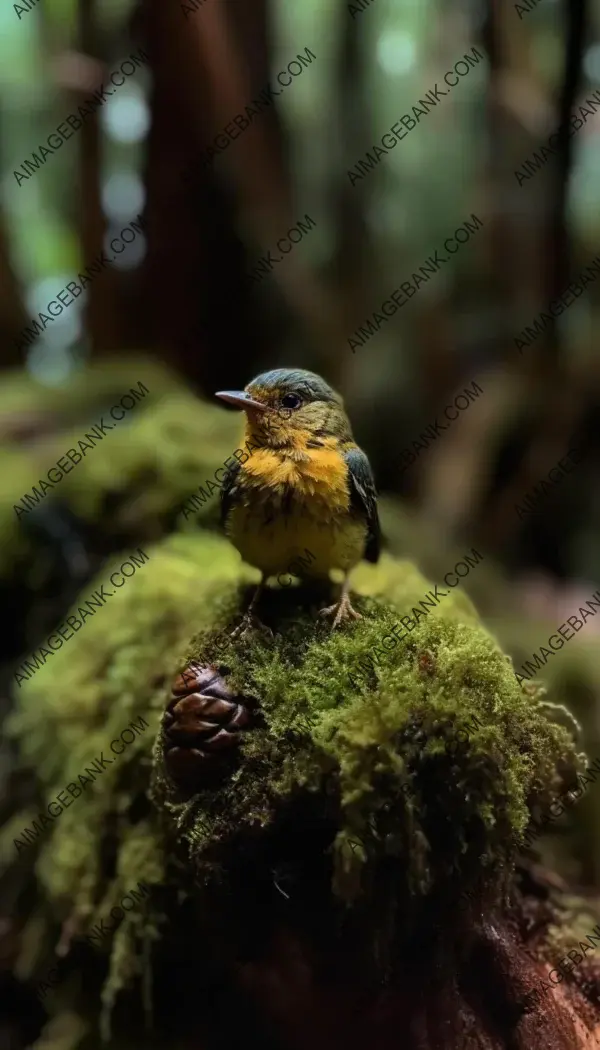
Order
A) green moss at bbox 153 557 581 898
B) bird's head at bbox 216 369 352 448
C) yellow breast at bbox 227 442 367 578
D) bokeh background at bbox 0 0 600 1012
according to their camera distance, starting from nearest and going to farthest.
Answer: green moss at bbox 153 557 581 898 → yellow breast at bbox 227 442 367 578 → bird's head at bbox 216 369 352 448 → bokeh background at bbox 0 0 600 1012

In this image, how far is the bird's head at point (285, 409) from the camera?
6.24ft

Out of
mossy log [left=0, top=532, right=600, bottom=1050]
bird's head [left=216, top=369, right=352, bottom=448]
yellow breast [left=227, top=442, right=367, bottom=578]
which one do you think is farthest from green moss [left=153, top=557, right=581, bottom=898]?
bird's head [left=216, top=369, right=352, bottom=448]

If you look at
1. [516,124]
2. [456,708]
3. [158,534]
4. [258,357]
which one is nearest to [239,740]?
[456,708]

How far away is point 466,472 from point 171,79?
2.85 m

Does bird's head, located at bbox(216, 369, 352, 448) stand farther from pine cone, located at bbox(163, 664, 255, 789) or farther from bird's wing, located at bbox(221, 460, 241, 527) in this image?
pine cone, located at bbox(163, 664, 255, 789)

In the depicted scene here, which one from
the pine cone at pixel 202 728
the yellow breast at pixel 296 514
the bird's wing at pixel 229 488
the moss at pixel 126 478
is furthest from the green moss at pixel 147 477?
the pine cone at pixel 202 728

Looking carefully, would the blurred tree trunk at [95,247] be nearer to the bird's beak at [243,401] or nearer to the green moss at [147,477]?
the green moss at [147,477]

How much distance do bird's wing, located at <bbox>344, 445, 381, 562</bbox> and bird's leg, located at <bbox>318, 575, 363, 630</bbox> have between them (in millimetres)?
189

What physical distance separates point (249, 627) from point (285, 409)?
55cm

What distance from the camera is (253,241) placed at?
15.4 ft

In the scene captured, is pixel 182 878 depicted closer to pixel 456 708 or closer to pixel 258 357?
pixel 456 708

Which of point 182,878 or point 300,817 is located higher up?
point 300,817

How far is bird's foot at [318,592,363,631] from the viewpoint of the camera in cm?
179

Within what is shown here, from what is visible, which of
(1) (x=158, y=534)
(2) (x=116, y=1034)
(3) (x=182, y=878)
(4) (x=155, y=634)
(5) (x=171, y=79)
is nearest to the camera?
(3) (x=182, y=878)
